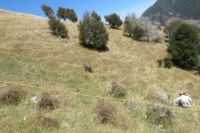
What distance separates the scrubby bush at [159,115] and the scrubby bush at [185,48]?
29212 mm

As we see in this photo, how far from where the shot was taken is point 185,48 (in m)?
42.9

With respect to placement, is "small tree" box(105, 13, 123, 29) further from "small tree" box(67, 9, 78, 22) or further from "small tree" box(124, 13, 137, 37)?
"small tree" box(67, 9, 78, 22)

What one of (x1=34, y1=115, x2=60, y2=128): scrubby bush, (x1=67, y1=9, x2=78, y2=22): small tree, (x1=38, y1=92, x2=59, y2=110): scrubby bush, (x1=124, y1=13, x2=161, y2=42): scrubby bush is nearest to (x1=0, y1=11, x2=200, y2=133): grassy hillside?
(x1=34, y1=115, x2=60, y2=128): scrubby bush

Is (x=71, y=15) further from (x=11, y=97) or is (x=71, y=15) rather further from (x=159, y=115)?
(x=159, y=115)

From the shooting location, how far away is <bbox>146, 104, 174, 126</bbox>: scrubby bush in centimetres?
1397

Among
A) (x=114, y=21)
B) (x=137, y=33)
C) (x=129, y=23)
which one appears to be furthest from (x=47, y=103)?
(x=114, y=21)

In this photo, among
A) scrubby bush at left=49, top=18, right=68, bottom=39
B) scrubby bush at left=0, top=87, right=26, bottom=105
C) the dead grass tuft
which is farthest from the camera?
scrubby bush at left=49, top=18, right=68, bottom=39

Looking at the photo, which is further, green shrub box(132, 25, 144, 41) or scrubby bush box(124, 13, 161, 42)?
scrubby bush box(124, 13, 161, 42)

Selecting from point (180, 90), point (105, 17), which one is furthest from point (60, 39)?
point (105, 17)

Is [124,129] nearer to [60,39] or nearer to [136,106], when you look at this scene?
[136,106]

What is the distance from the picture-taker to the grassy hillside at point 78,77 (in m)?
12.0

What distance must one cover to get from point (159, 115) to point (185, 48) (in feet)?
101

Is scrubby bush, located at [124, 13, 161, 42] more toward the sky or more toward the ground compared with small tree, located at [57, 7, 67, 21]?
more toward the ground

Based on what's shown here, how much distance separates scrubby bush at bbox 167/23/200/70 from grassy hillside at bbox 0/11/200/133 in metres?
2.73
